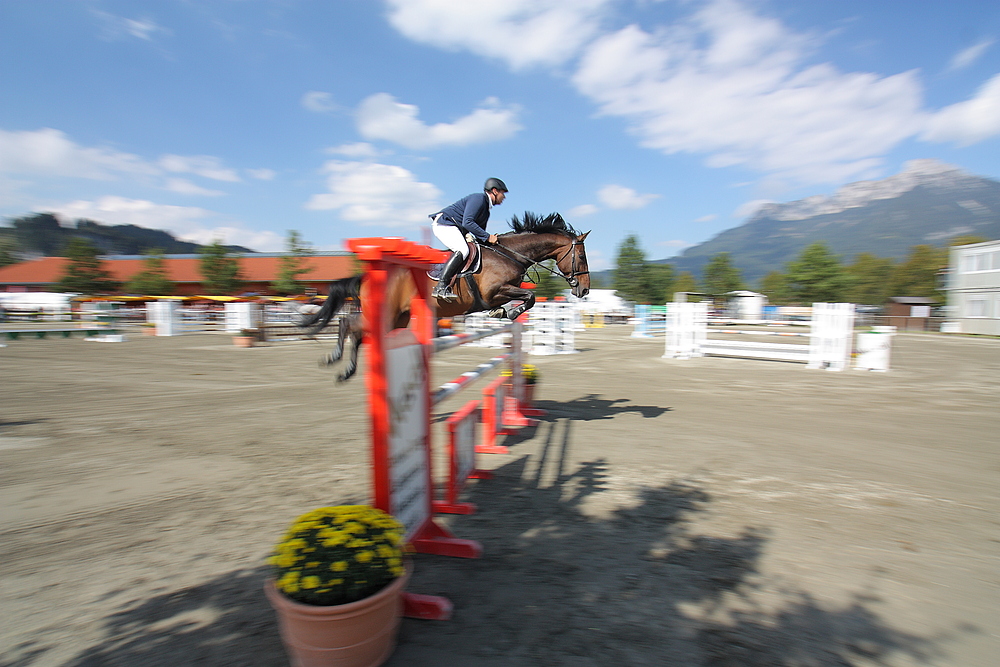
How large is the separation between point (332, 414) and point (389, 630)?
457 cm

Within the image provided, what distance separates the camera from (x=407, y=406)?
7.47 feet

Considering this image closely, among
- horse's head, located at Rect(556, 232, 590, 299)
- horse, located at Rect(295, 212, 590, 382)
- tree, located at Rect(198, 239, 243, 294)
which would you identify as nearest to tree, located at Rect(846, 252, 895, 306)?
horse's head, located at Rect(556, 232, 590, 299)

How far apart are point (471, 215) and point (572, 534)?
278 centimetres

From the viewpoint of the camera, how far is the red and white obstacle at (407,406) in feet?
6.61

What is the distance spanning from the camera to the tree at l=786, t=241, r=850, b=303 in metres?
51.3

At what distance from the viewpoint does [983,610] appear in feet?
6.91

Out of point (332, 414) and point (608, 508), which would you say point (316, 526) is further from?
point (332, 414)

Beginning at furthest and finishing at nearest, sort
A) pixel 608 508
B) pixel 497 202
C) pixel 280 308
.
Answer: pixel 280 308 → pixel 497 202 → pixel 608 508

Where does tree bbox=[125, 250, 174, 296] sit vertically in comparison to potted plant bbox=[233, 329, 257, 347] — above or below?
above

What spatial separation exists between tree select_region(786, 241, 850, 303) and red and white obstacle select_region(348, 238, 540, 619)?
194ft

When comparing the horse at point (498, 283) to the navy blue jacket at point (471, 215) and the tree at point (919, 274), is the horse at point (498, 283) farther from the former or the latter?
the tree at point (919, 274)

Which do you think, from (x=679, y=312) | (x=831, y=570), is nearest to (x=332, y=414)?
(x=831, y=570)

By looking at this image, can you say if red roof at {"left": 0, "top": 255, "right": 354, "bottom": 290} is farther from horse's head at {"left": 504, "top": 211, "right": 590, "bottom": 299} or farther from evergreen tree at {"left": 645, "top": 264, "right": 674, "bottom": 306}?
horse's head at {"left": 504, "top": 211, "right": 590, "bottom": 299}

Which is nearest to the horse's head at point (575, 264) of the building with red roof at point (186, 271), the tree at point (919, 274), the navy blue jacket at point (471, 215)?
the navy blue jacket at point (471, 215)
